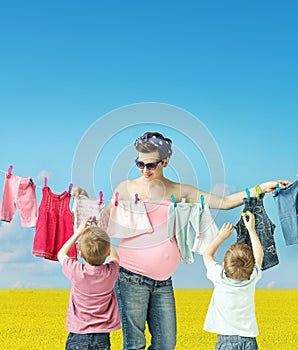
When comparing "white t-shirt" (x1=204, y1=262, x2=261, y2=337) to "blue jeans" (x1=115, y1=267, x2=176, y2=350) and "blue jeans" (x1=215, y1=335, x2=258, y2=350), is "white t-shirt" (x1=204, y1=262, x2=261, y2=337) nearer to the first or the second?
"blue jeans" (x1=215, y1=335, x2=258, y2=350)

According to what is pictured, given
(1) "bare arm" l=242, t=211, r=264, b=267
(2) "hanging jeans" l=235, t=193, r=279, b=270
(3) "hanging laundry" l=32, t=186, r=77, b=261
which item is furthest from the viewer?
(3) "hanging laundry" l=32, t=186, r=77, b=261

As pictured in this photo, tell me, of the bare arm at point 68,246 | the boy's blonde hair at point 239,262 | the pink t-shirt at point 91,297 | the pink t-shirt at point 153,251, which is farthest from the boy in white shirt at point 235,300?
the bare arm at point 68,246

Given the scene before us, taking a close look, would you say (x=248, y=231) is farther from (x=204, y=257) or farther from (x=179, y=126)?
(x=179, y=126)

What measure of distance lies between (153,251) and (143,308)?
36cm

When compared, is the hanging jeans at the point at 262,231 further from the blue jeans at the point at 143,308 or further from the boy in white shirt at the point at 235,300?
the blue jeans at the point at 143,308

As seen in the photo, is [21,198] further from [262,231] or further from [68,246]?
[262,231]

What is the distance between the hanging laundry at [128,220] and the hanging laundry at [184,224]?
0.57 ft

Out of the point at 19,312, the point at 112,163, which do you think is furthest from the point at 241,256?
the point at 19,312

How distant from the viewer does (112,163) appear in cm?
426

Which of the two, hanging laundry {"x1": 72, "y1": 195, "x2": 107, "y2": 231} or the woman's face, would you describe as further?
hanging laundry {"x1": 72, "y1": 195, "x2": 107, "y2": 231}

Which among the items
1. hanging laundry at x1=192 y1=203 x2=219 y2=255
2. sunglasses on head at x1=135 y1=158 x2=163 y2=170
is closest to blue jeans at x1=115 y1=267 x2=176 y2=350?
hanging laundry at x1=192 y1=203 x2=219 y2=255

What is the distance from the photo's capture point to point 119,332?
8.09 m

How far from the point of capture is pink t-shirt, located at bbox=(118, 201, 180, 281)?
395 centimetres

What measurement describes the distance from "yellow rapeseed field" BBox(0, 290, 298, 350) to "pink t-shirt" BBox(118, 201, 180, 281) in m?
3.56
